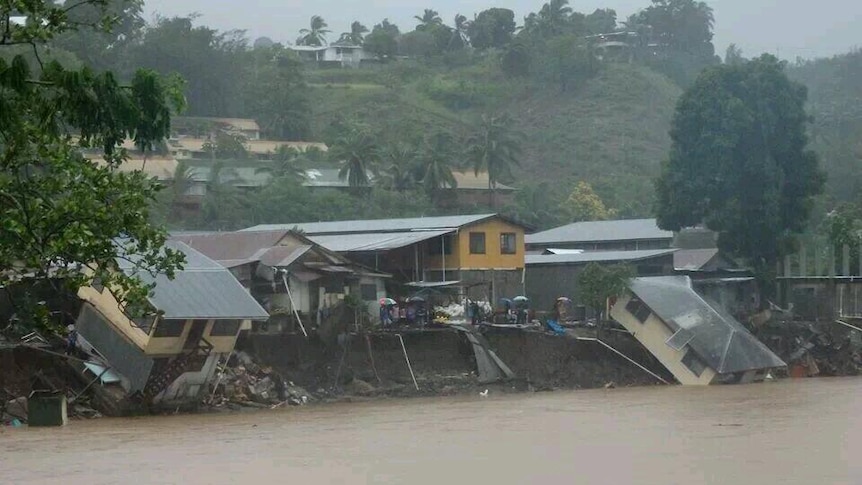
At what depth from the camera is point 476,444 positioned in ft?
78.6

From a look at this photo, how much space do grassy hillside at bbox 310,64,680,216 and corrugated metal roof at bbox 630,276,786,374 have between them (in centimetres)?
4689

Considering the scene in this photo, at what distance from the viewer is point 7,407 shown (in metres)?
28.9

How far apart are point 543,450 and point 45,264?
38.5 ft

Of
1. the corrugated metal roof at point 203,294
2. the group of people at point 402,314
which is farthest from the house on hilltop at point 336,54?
the corrugated metal roof at point 203,294

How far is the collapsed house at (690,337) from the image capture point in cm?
3975

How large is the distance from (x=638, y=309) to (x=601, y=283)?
1.33 meters

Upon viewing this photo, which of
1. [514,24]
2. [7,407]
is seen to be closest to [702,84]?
[7,407]

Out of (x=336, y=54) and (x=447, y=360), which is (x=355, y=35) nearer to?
(x=336, y=54)

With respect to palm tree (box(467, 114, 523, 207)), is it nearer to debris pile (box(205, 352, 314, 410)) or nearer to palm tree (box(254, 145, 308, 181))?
palm tree (box(254, 145, 308, 181))

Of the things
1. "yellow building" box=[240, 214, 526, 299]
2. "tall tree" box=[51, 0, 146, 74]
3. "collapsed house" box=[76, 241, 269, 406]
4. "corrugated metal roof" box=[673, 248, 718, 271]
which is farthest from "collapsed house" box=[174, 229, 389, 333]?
"tall tree" box=[51, 0, 146, 74]

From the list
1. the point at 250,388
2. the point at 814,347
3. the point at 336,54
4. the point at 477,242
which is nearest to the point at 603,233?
the point at 477,242

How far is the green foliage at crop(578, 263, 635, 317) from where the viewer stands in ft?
137

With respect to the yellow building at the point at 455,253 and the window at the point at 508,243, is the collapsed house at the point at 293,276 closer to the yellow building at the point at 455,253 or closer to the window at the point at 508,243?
the yellow building at the point at 455,253

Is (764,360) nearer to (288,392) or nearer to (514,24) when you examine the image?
(288,392)
